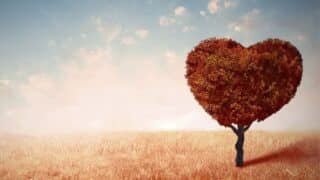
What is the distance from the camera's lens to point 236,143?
15.2ft

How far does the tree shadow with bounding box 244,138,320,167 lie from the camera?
462cm

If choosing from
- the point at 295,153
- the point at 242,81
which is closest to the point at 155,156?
the point at 242,81

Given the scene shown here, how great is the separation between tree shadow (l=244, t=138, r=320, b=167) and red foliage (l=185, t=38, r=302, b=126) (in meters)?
0.31

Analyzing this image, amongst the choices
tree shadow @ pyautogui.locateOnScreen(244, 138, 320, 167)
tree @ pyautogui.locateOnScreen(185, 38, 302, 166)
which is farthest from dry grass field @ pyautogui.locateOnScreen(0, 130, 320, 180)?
tree @ pyautogui.locateOnScreen(185, 38, 302, 166)

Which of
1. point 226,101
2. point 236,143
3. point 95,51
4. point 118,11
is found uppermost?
point 118,11

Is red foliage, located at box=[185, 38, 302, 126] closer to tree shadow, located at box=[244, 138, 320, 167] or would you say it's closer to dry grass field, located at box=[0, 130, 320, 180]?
dry grass field, located at box=[0, 130, 320, 180]

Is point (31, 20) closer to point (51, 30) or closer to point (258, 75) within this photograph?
point (51, 30)

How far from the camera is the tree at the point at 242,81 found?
178 inches

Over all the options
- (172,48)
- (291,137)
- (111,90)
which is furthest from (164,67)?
(291,137)

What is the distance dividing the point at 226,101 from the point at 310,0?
1.13 metres

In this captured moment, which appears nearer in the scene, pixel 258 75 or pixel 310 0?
pixel 258 75

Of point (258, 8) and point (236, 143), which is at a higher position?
point (258, 8)

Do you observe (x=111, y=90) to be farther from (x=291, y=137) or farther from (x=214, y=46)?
(x=291, y=137)

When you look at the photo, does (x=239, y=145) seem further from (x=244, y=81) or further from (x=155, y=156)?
(x=155, y=156)
